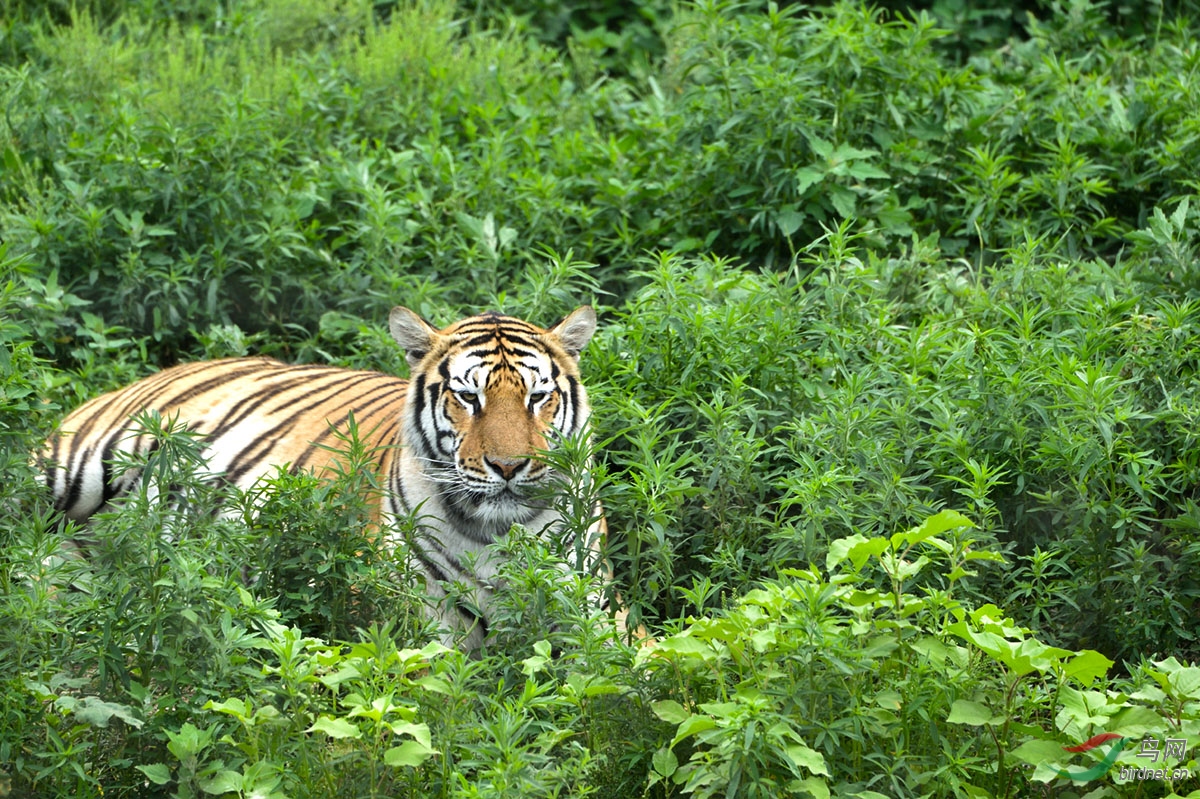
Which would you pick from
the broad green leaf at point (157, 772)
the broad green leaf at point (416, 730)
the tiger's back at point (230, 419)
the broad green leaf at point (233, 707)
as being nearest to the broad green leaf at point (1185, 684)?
the broad green leaf at point (416, 730)

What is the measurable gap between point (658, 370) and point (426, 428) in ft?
2.49

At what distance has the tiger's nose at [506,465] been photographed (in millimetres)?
3557

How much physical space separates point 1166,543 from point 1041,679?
3.18ft

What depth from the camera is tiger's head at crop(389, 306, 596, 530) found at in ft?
11.8

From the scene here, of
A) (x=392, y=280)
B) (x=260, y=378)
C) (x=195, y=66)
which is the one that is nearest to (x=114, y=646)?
(x=260, y=378)

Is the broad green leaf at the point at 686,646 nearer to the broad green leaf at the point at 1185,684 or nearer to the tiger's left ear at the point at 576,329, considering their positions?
the broad green leaf at the point at 1185,684

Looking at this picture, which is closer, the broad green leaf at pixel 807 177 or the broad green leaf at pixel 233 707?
the broad green leaf at pixel 233 707

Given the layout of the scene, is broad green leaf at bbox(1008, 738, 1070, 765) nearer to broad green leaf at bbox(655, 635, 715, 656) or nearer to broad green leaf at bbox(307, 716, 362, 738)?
broad green leaf at bbox(655, 635, 715, 656)

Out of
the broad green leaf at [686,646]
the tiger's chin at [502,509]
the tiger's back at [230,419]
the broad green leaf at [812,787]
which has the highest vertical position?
the broad green leaf at [686,646]

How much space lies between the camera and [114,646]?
2.75 metres

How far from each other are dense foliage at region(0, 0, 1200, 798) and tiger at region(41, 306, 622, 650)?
21 cm

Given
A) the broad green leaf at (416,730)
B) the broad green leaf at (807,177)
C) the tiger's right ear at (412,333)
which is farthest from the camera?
the broad green leaf at (807,177)

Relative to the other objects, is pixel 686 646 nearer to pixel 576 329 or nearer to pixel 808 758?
pixel 808 758

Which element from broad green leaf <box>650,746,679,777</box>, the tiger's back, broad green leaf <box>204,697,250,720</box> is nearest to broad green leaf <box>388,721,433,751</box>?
broad green leaf <box>204,697,250,720</box>
